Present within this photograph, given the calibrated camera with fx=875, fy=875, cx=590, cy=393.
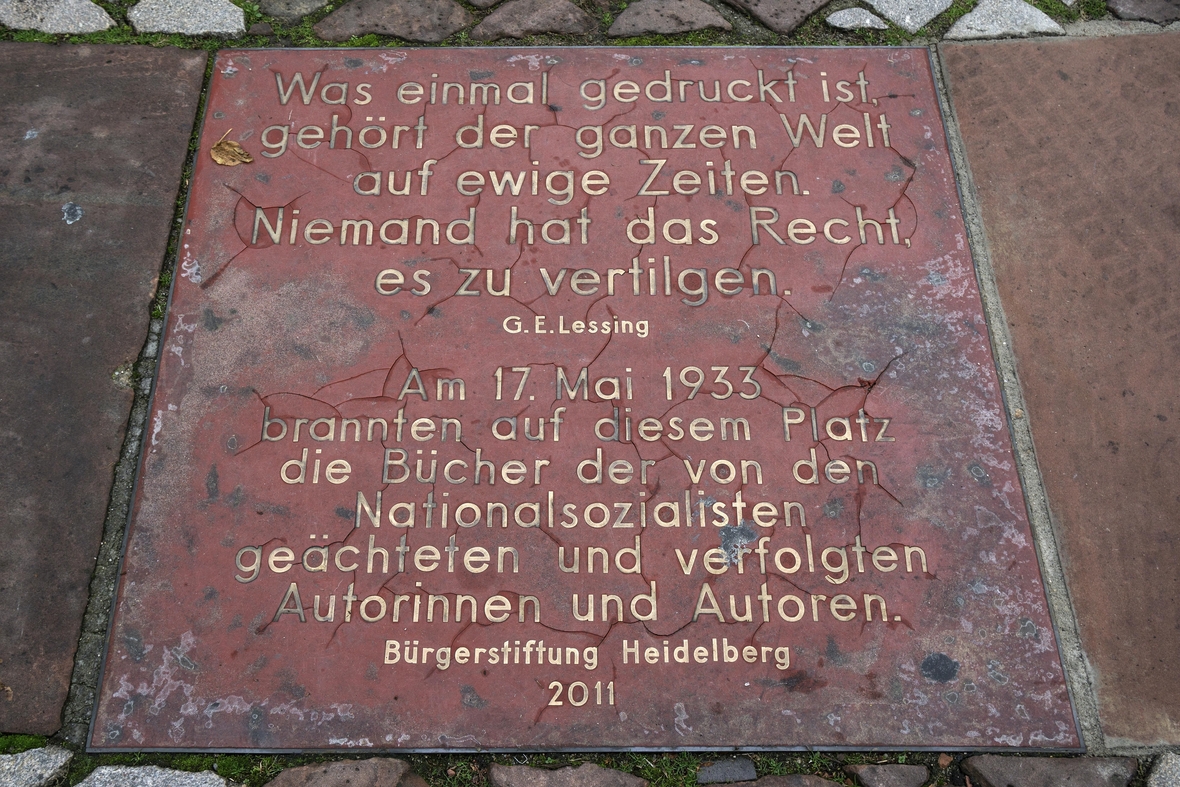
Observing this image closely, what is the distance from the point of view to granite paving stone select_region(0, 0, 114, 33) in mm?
2422

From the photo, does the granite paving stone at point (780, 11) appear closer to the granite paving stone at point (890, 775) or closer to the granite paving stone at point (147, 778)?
the granite paving stone at point (890, 775)

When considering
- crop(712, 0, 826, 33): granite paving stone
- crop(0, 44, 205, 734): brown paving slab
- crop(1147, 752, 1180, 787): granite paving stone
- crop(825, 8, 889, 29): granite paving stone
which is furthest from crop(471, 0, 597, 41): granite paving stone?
crop(1147, 752, 1180, 787): granite paving stone

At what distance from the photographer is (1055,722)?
5.97 feet

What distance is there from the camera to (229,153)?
2.26 meters

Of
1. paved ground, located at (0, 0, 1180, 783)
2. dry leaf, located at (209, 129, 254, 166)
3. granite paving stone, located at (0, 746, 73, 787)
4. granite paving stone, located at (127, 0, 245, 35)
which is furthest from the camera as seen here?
granite paving stone, located at (127, 0, 245, 35)

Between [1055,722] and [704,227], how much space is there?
1341 millimetres

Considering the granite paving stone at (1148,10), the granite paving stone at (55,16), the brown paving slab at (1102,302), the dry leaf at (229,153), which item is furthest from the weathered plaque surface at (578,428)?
the granite paving stone at (1148,10)

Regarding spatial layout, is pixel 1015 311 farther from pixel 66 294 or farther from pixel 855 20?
pixel 66 294

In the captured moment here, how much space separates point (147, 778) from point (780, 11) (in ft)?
8.04

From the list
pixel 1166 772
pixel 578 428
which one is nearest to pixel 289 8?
pixel 578 428

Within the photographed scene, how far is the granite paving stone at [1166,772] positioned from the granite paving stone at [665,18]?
2054 mm

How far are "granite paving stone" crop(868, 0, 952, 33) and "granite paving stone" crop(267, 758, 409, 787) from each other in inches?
90.1

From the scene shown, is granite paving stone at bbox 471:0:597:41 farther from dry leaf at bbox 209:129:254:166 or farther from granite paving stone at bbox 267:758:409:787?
granite paving stone at bbox 267:758:409:787

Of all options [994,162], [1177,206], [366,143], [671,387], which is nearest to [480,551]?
[671,387]
